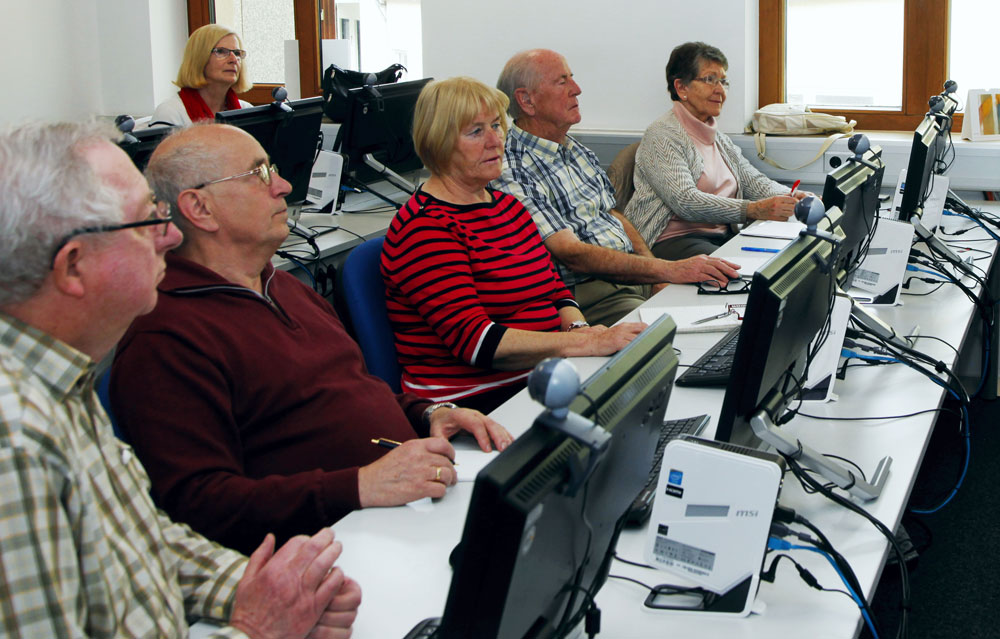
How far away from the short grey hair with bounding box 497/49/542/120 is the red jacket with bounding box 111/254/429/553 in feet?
5.04

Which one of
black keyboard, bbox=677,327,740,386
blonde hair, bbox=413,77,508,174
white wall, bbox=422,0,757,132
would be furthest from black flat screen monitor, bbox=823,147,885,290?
white wall, bbox=422,0,757,132

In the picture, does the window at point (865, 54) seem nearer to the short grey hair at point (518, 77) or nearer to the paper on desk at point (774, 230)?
the paper on desk at point (774, 230)

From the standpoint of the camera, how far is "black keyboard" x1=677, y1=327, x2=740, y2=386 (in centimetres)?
197

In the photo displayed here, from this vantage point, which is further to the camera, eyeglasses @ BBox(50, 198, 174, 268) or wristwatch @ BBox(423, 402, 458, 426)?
wristwatch @ BBox(423, 402, 458, 426)

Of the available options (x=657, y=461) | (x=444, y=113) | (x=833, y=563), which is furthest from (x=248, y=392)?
(x=444, y=113)

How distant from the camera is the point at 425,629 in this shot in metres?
1.15

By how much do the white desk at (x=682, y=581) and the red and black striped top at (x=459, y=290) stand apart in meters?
0.31

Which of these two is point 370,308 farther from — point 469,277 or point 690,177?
point 690,177

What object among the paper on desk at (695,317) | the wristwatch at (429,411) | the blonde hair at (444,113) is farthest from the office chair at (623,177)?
the wristwatch at (429,411)

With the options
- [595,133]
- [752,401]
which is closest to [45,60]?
[595,133]

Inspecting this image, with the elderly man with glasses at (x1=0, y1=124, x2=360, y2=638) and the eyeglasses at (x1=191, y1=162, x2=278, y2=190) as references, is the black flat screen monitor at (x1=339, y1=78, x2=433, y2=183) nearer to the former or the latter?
the eyeglasses at (x1=191, y1=162, x2=278, y2=190)

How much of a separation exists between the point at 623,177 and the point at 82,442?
3137 mm

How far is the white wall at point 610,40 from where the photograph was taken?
14.0 ft

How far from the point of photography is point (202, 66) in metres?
4.40
